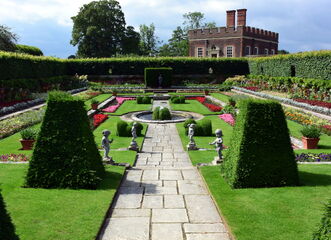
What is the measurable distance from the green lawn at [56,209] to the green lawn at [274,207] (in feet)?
7.53

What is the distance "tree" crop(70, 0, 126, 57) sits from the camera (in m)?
51.4

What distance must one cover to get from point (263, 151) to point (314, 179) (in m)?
1.73

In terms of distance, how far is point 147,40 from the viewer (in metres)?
72.3

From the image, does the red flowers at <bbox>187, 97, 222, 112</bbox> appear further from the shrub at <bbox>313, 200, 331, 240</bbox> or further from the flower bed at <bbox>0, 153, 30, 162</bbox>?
the shrub at <bbox>313, 200, 331, 240</bbox>

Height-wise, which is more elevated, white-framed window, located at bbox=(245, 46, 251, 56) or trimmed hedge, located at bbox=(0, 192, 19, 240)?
white-framed window, located at bbox=(245, 46, 251, 56)

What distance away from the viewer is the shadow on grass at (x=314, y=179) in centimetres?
687

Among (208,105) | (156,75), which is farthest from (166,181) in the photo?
(156,75)

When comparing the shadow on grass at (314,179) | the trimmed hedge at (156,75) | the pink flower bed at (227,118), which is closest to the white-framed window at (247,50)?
the trimmed hedge at (156,75)

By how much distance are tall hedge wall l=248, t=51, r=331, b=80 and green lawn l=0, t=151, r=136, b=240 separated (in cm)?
2024

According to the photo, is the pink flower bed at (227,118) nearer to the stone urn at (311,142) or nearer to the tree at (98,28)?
the stone urn at (311,142)

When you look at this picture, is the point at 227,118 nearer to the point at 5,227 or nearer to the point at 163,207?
the point at 163,207

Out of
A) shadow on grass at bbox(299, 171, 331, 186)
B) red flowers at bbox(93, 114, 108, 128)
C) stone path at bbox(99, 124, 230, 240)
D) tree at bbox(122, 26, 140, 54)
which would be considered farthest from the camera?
tree at bbox(122, 26, 140, 54)

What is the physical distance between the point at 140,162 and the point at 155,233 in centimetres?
473

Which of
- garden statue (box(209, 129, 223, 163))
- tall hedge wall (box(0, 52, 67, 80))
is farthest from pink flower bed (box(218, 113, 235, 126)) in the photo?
tall hedge wall (box(0, 52, 67, 80))
